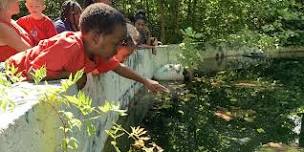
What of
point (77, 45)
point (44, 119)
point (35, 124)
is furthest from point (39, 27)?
point (35, 124)

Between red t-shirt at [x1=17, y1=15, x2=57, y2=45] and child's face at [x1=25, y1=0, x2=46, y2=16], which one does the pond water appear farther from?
child's face at [x1=25, y1=0, x2=46, y2=16]

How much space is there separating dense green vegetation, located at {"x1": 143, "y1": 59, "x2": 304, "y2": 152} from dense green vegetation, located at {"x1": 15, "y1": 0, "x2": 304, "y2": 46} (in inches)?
106

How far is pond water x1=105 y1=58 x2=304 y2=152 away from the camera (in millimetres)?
7340

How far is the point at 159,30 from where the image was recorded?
17.3 m

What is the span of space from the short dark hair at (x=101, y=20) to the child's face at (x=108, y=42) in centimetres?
3

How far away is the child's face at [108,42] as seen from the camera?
3793mm


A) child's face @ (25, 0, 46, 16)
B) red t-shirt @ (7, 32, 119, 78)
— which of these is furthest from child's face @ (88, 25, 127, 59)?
child's face @ (25, 0, 46, 16)

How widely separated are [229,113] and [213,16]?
7894 mm

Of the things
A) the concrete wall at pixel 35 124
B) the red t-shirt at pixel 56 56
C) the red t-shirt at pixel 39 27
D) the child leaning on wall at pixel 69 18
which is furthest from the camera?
the child leaning on wall at pixel 69 18

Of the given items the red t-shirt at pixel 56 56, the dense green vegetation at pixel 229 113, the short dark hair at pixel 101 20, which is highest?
the short dark hair at pixel 101 20

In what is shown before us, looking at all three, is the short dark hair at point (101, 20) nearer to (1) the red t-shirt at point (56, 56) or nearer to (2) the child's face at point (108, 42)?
(2) the child's face at point (108, 42)

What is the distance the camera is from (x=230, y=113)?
9.14m

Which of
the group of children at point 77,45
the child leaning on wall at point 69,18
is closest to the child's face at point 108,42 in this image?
the group of children at point 77,45

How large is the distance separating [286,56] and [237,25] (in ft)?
8.86
